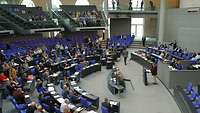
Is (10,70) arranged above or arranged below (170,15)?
below

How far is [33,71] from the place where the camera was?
20.7 m

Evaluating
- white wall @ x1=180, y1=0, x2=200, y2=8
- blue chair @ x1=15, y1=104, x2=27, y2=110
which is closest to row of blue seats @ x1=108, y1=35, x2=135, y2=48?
white wall @ x1=180, y1=0, x2=200, y2=8

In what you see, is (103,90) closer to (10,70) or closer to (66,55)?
(10,70)

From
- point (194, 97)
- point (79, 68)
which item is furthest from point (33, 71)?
point (194, 97)

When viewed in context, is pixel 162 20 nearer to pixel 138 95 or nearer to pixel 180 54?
pixel 180 54

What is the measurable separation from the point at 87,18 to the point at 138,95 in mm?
17935

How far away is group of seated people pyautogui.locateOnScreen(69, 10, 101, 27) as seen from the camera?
34031 mm

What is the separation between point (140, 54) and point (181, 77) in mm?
10571

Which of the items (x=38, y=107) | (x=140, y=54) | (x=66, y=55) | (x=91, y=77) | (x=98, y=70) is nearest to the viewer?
(x=38, y=107)

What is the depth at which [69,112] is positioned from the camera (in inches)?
509

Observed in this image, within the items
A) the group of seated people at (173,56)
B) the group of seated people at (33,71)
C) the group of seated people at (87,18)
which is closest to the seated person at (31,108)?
the group of seated people at (33,71)

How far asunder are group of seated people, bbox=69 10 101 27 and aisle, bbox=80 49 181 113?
1082 cm

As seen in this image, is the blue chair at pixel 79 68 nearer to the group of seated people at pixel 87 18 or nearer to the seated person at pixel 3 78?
the seated person at pixel 3 78

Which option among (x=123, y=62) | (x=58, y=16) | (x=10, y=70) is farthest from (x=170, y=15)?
(x=10, y=70)
